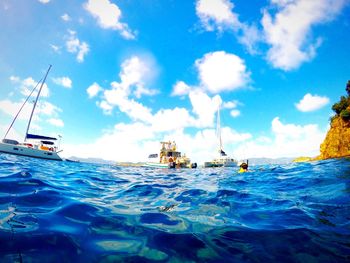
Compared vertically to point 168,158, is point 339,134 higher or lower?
higher

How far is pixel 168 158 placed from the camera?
57.9 meters

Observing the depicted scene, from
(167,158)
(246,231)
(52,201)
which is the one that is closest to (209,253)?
(246,231)

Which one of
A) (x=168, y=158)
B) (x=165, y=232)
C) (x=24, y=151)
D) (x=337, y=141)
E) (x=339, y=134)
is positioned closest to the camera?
(x=165, y=232)

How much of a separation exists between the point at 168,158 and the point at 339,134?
39294 millimetres

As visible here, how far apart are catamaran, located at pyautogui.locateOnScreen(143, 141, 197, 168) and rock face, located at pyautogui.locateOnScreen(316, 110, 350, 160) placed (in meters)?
29.2

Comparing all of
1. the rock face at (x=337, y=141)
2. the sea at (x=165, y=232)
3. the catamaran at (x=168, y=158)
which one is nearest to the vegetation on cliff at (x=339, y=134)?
the rock face at (x=337, y=141)

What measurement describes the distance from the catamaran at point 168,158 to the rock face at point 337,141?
29.2 metres

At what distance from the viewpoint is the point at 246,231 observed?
132 inches

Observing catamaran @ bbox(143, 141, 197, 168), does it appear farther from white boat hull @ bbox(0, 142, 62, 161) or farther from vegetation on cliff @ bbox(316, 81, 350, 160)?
vegetation on cliff @ bbox(316, 81, 350, 160)

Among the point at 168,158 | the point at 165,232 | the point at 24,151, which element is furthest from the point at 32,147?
the point at 165,232

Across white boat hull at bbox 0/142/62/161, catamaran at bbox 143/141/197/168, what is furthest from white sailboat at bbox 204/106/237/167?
white boat hull at bbox 0/142/62/161

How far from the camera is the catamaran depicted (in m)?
55.5

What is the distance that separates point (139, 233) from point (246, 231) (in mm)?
1726

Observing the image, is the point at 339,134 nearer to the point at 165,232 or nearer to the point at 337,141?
the point at 337,141
